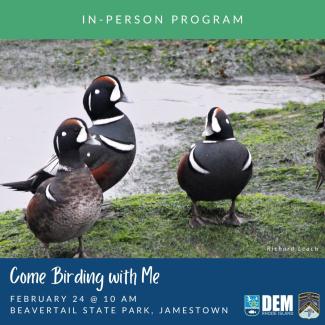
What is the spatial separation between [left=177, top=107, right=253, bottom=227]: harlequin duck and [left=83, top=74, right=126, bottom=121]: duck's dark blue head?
0.81 metres

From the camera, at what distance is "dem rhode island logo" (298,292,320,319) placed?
5.00 metres

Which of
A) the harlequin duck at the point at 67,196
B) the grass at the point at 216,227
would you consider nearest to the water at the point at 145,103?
the grass at the point at 216,227

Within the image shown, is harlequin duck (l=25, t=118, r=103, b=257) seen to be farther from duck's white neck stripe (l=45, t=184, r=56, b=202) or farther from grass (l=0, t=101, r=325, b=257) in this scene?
grass (l=0, t=101, r=325, b=257)

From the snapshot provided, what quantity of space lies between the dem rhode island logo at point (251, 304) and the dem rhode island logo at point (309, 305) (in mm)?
296

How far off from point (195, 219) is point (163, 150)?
270 centimetres

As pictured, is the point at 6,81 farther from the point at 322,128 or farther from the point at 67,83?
the point at 322,128

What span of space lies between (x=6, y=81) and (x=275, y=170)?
4.72 meters

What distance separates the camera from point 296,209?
262 inches

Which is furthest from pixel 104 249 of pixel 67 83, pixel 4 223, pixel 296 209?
pixel 67 83

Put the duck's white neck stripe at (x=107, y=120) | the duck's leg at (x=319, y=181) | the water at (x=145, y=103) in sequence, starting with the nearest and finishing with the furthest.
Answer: the duck's white neck stripe at (x=107, y=120) → the duck's leg at (x=319, y=181) → the water at (x=145, y=103)

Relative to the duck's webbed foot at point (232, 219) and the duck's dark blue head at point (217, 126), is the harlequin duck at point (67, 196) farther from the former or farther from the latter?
the duck's webbed foot at point (232, 219)

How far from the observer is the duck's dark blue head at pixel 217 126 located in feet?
19.5

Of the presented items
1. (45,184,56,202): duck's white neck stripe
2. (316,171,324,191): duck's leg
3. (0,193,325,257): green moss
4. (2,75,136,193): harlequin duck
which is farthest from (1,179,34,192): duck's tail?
(316,171,324,191): duck's leg

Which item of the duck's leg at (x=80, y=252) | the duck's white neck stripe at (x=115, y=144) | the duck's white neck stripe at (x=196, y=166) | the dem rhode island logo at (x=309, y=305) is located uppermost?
the duck's white neck stripe at (x=115, y=144)
